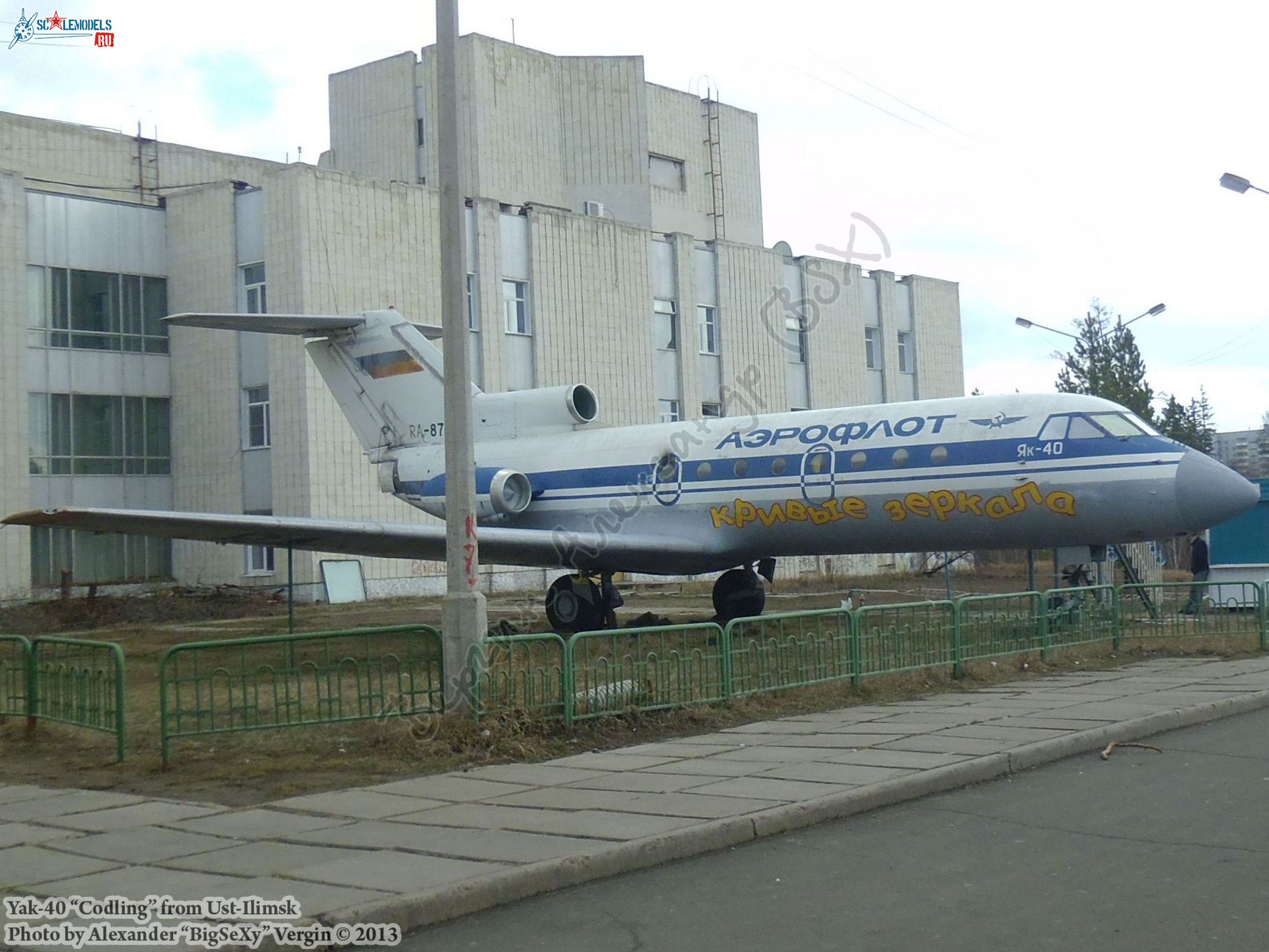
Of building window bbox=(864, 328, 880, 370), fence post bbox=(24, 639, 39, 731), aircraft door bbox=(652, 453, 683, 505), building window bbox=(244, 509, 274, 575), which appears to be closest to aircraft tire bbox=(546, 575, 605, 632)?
aircraft door bbox=(652, 453, 683, 505)

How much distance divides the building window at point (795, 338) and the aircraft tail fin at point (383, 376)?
25231mm

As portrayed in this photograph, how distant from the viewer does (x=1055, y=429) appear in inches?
695

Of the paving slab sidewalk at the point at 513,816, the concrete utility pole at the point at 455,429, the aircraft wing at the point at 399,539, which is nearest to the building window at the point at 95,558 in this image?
the aircraft wing at the point at 399,539

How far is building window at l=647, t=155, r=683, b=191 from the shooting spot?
46.7 m

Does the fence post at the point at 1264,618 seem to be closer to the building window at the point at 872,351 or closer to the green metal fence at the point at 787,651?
the green metal fence at the point at 787,651

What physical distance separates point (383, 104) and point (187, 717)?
39.4 metres

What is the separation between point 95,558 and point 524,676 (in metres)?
28.4

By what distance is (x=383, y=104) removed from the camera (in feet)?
152

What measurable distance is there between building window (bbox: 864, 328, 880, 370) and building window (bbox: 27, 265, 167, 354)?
85.1ft

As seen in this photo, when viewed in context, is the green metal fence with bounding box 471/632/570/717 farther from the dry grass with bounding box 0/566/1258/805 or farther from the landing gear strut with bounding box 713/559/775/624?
the landing gear strut with bounding box 713/559/775/624

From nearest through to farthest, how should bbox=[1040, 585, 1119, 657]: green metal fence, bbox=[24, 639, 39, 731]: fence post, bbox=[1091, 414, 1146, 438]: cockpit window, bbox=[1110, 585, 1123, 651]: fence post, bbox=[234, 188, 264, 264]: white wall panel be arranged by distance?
bbox=[24, 639, 39, 731]: fence post, bbox=[1040, 585, 1119, 657]: green metal fence, bbox=[1091, 414, 1146, 438]: cockpit window, bbox=[1110, 585, 1123, 651]: fence post, bbox=[234, 188, 264, 264]: white wall panel

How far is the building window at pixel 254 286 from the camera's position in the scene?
35.8 m

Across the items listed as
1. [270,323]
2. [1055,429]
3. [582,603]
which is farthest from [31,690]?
[1055,429]

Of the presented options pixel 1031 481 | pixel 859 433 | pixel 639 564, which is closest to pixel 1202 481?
pixel 1031 481
